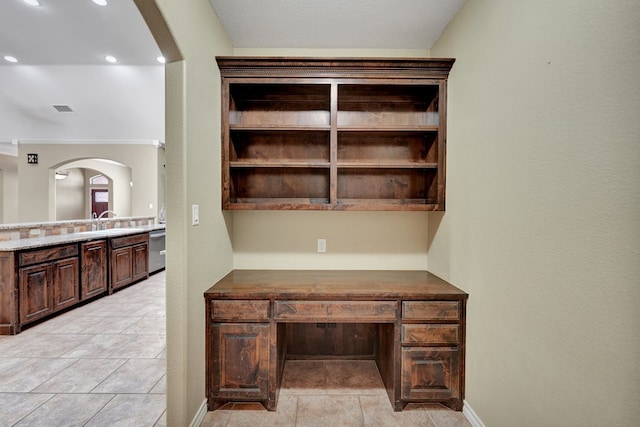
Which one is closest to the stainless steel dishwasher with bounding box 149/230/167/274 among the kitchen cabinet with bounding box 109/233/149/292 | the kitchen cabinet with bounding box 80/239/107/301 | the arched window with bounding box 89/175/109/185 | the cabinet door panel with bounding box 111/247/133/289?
the kitchen cabinet with bounding box 109/233/149/292

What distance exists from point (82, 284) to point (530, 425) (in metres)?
4.86

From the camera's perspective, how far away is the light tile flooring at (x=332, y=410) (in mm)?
1819

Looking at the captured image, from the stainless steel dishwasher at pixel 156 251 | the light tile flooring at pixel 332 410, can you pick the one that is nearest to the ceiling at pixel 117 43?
the stainless steel dishwasher at pixel 156 251

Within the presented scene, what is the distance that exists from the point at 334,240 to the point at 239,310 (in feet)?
3.26

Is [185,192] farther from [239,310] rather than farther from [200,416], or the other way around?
[200,416]

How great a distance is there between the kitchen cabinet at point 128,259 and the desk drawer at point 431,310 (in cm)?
448

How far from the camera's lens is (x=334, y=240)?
99.7 inches

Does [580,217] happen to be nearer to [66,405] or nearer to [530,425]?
[530,425]

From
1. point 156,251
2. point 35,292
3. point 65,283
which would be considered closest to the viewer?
point 35,292

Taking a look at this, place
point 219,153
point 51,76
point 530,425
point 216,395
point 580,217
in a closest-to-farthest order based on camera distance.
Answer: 1. point 580,217
2. point 530,425
3. point 216,395
4. point 219,153
5. point 51,76

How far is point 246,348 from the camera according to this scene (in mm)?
1900

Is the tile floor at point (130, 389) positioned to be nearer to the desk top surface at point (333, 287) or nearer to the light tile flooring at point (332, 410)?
the light tile flooring at point (332, 410)

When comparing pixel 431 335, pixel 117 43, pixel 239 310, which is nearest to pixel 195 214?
pixel 239 310

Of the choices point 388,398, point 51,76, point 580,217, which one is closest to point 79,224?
point 51,76
